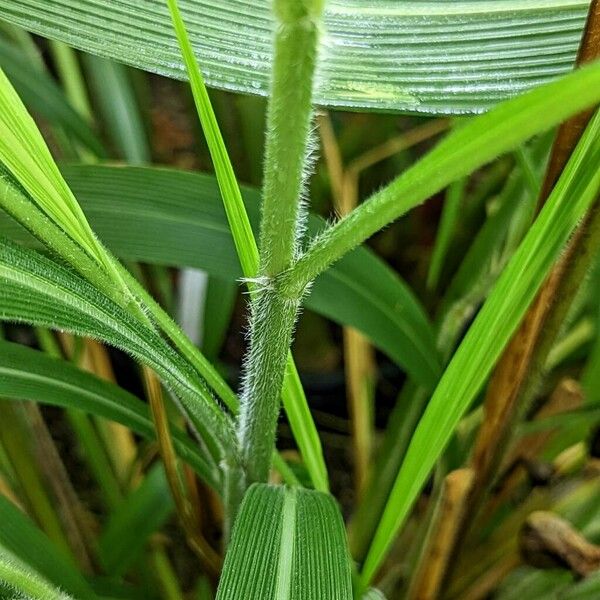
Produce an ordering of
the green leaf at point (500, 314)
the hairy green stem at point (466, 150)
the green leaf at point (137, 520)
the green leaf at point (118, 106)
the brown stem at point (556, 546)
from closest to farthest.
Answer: the hairy green stem at point (466, 150), the green leaf at point (500, 314), the brown stem at point (556, 546), the green leaf at point (137, 520), the green leaf at point (118, 106)

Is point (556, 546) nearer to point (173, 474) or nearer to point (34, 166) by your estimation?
point (173, 474)

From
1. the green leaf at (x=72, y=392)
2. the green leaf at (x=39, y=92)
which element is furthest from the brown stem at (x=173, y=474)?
Answer: the green leaf at (x=39, y=92)

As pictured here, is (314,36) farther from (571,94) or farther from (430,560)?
(430,560)

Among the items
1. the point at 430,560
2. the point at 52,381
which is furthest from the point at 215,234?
the point at 430,560

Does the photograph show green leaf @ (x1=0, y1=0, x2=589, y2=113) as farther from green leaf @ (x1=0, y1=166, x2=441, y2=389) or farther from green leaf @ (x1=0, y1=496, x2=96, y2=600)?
green leaf @ (x1=0, y1=496, x2=96, y2=600)

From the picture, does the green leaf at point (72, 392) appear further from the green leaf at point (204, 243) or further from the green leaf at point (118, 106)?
the green leaf at point (118, 106)

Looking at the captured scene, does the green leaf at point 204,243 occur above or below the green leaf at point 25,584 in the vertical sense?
above
